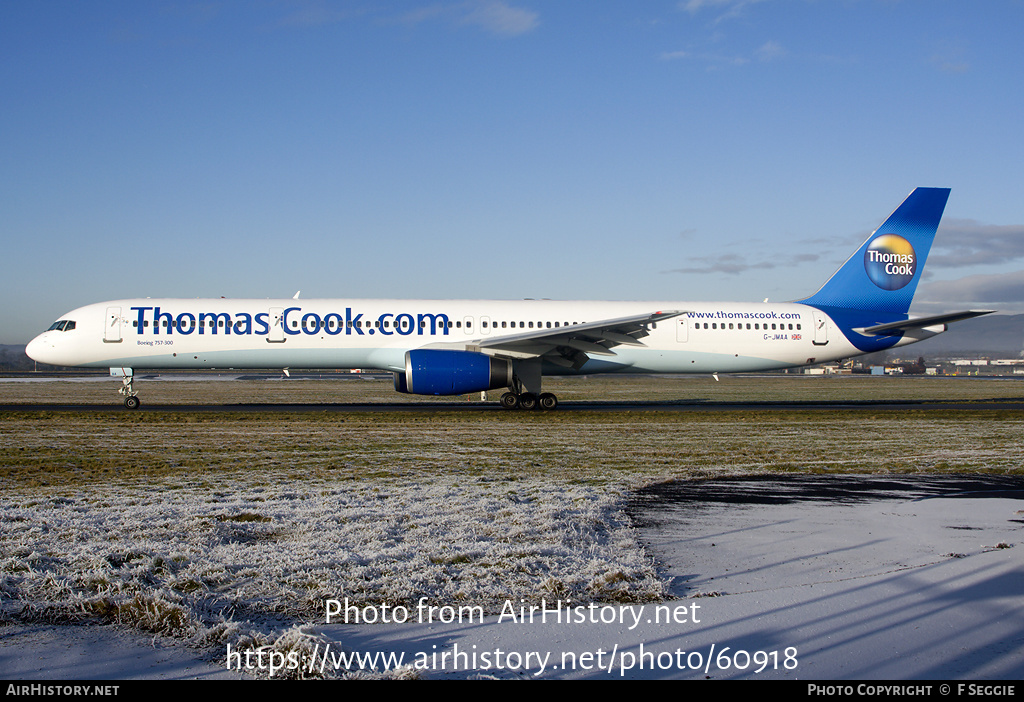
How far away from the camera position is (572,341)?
20859 millimetres

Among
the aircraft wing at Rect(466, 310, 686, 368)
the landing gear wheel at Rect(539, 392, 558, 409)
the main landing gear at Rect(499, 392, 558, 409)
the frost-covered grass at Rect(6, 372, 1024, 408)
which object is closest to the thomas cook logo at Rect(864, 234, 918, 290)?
the frost-covered grass at Rect(6, 372, 1024, 408)

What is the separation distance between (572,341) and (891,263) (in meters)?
12.9

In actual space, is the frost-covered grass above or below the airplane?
below

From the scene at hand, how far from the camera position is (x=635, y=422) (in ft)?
60.2

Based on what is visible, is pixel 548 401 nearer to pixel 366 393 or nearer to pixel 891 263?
pixel 891 263

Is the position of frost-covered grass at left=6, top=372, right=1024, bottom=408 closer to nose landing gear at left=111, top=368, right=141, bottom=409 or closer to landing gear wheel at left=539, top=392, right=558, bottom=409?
nose landing gear at left=111, top=368, right=141, bottom=409

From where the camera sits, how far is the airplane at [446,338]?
20.3 m

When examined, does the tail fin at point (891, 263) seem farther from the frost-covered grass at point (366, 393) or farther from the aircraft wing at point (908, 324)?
the frost-covered grass at point (366, 393)

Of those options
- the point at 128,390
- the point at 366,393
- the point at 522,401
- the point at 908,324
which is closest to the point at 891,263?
the point at 908,324

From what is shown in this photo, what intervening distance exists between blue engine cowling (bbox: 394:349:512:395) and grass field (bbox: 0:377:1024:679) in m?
1.93

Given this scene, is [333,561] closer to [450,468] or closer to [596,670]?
[596,670]

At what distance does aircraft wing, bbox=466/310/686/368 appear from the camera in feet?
65.0

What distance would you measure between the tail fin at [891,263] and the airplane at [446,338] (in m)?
1.27
